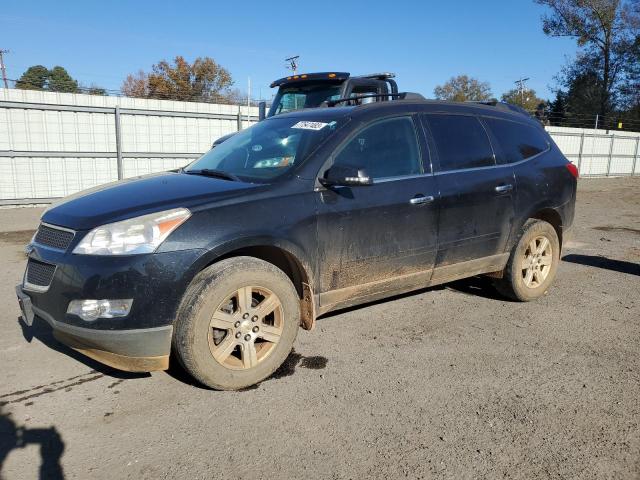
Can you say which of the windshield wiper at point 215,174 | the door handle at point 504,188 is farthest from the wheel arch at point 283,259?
the door handle at point 504,188

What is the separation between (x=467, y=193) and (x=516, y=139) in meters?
1.14

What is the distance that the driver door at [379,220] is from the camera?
146 inches

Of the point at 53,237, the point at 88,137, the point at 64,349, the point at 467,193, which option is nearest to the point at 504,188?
the point at 467,193

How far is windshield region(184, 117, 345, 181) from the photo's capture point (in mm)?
3805

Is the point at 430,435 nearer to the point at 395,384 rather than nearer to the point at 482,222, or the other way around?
the point at 395,384

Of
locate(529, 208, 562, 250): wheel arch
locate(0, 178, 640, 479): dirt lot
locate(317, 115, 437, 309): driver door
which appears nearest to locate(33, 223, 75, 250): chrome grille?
locate(0, 178, 640, 479): dirt lot

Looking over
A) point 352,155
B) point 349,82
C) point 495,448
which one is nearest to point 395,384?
point 495,448

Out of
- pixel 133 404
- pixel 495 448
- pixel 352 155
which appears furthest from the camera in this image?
pixel 352 155

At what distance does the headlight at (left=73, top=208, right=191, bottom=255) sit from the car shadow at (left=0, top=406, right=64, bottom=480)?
102 cm

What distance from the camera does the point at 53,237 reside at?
326cm

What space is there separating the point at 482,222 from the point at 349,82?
4.92 m

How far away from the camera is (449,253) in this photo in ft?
14.5

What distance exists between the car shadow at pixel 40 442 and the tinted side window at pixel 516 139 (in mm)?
4120

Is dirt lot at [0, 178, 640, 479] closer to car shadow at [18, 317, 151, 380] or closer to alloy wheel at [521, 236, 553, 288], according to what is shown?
car shadow at [18, 317, 151, 380]
